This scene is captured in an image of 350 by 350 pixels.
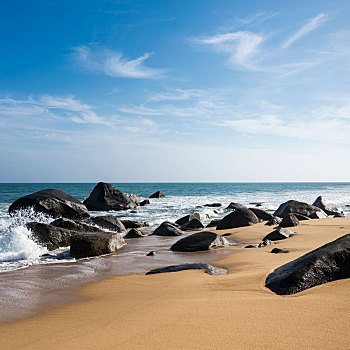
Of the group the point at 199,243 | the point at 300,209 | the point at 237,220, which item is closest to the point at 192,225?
the point at 237,220

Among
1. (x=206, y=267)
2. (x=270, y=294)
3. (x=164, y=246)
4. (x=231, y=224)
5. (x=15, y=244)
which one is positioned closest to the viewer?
(x=270, y=294)

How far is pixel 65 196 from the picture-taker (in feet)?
56.9

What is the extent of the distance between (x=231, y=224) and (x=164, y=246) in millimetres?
4674

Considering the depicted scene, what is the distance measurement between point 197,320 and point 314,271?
5.11 ft

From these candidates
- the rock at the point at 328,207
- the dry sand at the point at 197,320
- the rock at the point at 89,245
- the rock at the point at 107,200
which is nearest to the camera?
the dry sand at the point at 197,320

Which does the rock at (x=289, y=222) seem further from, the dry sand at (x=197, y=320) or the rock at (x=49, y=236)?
the dry sand at (x=197, y=320)

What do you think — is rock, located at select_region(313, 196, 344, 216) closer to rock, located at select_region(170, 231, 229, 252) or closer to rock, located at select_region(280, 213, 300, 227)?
rock, located at select_region(280, 213, 300, 227)

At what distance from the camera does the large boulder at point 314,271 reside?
10.8 ft

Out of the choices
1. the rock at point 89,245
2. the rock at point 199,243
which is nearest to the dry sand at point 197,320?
the rock at point 89,245

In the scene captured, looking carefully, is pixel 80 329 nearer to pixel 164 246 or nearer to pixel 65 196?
pixel 164 246

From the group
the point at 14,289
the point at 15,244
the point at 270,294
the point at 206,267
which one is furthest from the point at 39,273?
the point at 270,294

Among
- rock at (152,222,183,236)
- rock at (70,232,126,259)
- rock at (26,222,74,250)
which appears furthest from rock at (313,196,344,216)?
rock at (26,222,74,250)

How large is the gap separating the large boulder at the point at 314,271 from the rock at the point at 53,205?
47.3 ft

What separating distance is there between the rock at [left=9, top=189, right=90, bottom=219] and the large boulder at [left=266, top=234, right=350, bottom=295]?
14430 mm
